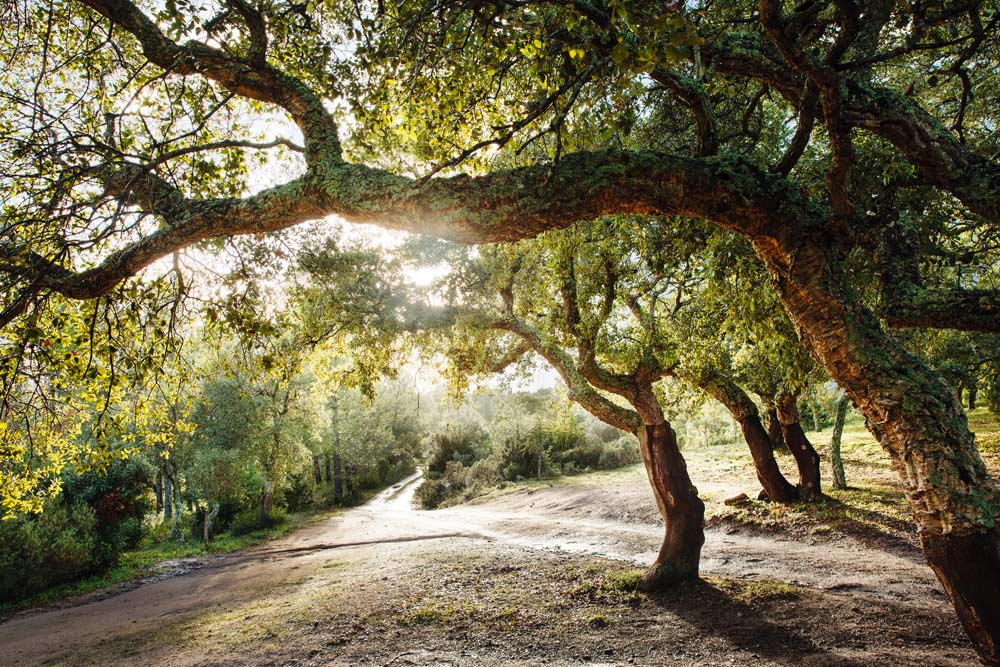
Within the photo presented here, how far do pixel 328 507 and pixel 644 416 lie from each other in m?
30.0

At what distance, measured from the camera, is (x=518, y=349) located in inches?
483

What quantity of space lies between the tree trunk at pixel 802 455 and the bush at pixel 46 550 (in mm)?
21762

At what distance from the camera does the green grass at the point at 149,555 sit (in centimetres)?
1365

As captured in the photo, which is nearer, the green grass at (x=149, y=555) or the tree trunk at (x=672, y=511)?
the tree trunk at (x=672, y=511)

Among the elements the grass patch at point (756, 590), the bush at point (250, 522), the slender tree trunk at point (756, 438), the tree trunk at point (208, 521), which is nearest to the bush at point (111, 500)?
the tree trunk at point (208, 521)

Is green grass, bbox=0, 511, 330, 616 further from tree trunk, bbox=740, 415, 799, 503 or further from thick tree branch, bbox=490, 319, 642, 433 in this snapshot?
tree trunk, bbox=740, 415, 799, 503

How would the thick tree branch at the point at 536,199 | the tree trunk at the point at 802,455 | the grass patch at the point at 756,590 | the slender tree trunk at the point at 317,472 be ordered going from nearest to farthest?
the thick tree branch at the point at 536,199, the grass patch at the point at 756,590, the tree trunk at the point at 802,455, the slender tree trunk at the point at 317,472

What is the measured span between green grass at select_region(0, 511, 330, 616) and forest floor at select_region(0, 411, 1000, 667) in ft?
3.43

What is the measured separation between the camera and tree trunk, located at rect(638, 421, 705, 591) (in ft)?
24.9

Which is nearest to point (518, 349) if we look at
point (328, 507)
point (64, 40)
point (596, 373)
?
point (596, 373)

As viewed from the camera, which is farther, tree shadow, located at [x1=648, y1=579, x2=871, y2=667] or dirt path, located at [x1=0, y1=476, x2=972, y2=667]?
dirt path, located at [x1=0, y1=476, x2=972, y2=667]

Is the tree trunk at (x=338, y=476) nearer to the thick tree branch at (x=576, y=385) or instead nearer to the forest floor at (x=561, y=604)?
the forest floor at (x=561, y=604)

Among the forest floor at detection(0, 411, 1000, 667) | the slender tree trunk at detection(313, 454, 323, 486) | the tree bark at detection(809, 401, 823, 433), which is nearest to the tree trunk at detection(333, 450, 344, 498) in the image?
the slender tree trunk at detection(313, 454, 323, 486)

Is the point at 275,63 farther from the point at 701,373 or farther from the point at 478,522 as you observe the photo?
the point at 478,522
